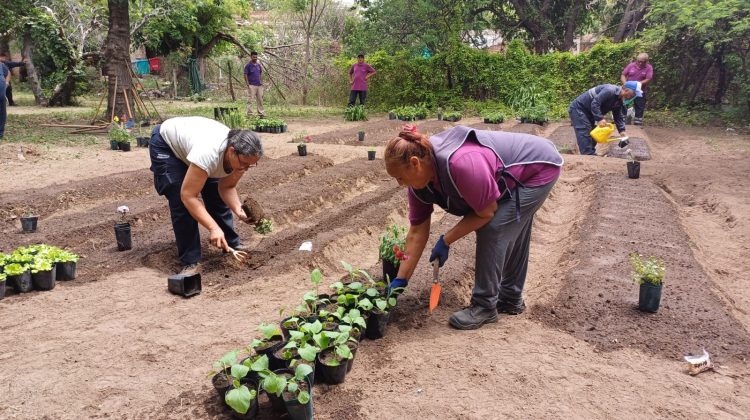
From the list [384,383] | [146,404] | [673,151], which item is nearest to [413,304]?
[384,383]

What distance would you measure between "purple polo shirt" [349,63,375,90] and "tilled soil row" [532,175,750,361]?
1160 centimetres

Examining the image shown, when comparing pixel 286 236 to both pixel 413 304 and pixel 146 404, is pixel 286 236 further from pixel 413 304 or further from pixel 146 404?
pixel 146 404

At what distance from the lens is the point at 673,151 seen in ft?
36.8

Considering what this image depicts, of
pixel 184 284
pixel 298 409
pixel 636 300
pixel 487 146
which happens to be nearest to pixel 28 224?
pixel 184 284

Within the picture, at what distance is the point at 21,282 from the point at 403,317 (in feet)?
10.2

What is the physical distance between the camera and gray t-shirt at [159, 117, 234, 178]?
3854mm

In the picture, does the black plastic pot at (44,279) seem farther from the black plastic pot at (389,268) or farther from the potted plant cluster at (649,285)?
the potted plant cluster at (649,285)

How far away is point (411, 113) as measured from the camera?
1619cm

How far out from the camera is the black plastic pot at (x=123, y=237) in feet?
16.5

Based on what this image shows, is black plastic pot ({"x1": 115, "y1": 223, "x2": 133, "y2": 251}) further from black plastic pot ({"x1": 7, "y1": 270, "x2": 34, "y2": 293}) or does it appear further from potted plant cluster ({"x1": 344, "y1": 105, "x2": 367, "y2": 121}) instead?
potted plant cluster ({"x1": 344, "y1": 105, "x2": 367, "y2": 121})

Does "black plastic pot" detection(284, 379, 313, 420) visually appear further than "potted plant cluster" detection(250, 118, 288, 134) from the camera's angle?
No

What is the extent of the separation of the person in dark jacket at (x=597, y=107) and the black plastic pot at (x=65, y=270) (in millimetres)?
7776

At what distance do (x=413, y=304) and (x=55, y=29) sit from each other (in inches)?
734

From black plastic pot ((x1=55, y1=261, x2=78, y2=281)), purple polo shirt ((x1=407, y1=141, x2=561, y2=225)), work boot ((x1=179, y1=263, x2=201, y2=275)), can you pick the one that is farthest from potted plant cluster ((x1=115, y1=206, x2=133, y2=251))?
purple polo shirt ((x1=407, y1=141, x2=561, y2=225))
